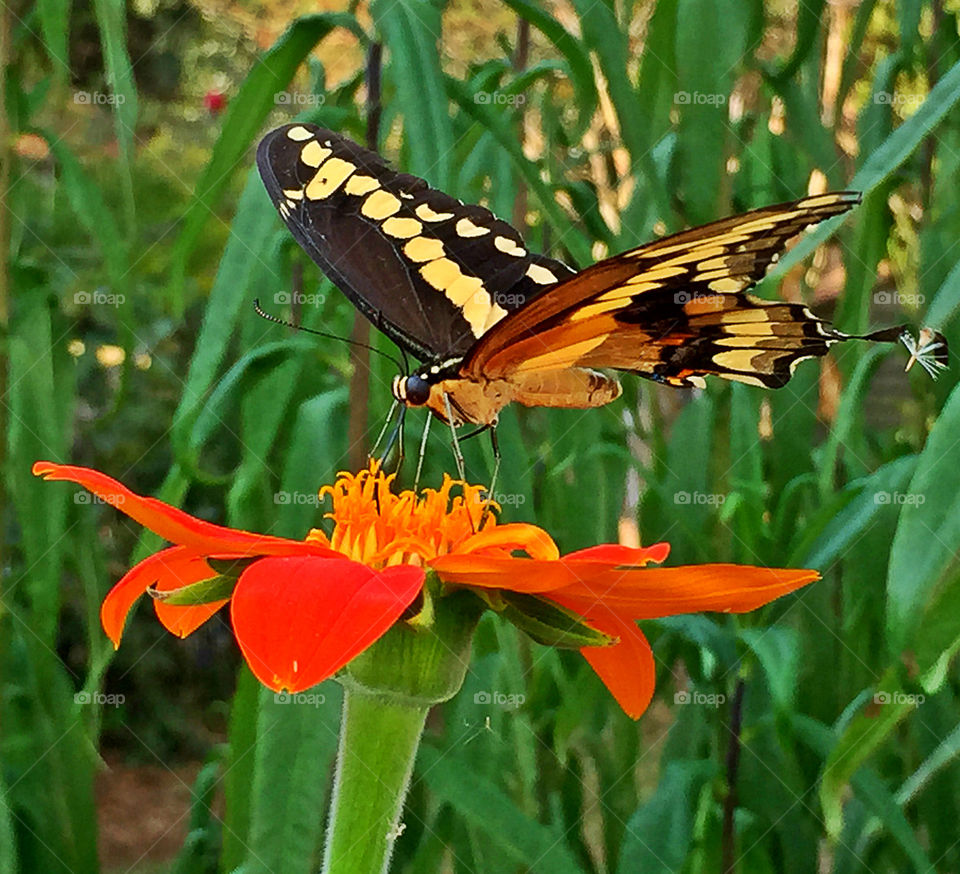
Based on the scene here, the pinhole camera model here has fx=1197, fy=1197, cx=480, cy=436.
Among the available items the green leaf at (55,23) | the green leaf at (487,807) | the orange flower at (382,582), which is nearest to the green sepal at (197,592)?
the orange flower at (382,582)

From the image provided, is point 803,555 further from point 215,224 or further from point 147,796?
point 147,796

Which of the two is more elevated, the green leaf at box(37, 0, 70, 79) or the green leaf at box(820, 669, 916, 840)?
the green leaf at box(37, 0, 70, 79)

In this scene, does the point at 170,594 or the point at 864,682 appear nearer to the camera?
the point at 170,594

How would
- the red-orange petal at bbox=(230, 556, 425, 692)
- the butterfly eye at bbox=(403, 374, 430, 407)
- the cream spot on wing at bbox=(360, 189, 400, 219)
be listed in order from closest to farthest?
the red-orange petal at bbox=(230, 556, 425, 692) → the butterfly eye at bbox=(403, 374, 430, 407) → the cream spot on wing at bbox=(360, 189, 400, 219)

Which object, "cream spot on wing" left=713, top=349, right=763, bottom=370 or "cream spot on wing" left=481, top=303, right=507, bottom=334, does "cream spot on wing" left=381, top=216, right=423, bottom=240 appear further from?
"cream spot on wing" left=713, top=349, right=763, bottom=370

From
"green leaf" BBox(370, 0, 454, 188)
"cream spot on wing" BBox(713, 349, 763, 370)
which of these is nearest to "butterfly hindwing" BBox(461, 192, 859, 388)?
"cream spot on wing" BBox(713, 349, 763, 370)

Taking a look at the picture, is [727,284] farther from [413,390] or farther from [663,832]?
[663,832]

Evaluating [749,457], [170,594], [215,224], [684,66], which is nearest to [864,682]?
[749,457]
